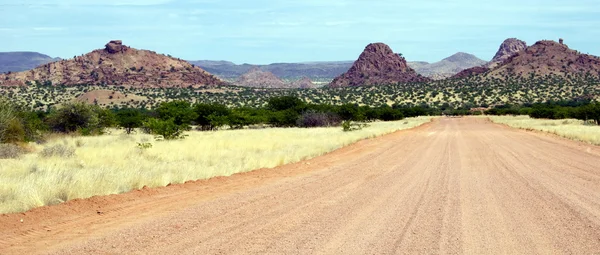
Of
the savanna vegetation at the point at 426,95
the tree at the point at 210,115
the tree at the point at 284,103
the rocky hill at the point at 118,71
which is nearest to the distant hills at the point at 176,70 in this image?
the rocky hill at the point at 118,71

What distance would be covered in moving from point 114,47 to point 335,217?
585 feet

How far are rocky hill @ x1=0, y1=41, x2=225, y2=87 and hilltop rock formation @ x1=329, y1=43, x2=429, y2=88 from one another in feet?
164

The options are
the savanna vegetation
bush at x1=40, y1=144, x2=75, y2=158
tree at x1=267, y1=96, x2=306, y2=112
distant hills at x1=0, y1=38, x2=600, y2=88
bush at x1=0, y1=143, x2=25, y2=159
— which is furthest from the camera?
distant hills at x1=0, y1=38, x2=600, y2=88

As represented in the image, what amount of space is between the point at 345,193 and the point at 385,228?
3443 mm

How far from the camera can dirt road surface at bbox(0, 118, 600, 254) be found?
21.9 ft

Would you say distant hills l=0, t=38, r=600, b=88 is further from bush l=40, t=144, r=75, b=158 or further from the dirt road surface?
the dirt road surface

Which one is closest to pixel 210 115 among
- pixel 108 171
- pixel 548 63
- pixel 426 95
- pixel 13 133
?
pixel 13 133

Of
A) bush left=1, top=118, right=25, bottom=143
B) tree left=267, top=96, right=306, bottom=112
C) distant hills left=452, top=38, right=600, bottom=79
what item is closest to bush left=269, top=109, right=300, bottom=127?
tree left=267, top=96, right=306, bottom=112

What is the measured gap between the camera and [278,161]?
18.0 m

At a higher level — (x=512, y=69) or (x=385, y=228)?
(x=512, y=69)

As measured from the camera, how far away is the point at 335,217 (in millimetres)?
8477

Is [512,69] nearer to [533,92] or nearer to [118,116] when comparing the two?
[533,92]

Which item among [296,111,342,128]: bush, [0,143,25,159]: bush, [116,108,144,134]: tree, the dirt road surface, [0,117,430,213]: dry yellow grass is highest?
the dirt road surface

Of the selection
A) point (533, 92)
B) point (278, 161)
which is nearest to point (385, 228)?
point (278, 161)
